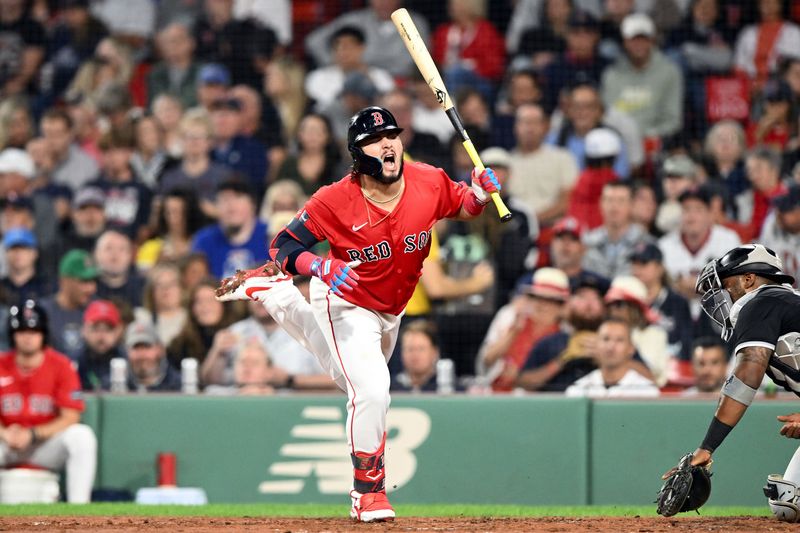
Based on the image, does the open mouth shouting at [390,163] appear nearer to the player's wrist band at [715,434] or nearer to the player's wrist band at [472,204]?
the player's wrist band at [472,204]

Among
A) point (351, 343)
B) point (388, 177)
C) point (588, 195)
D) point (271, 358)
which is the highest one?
point (588, 195)

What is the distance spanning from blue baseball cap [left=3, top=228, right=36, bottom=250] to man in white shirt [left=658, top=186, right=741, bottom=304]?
5676 mm

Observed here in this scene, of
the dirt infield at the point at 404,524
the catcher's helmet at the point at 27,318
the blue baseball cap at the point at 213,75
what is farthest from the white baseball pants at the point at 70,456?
the blue baseball cap at the point at 213,75

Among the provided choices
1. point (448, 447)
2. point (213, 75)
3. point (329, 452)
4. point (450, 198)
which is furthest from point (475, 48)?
point (450, 198)

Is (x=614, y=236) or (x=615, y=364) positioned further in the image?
(x=614, y=236)

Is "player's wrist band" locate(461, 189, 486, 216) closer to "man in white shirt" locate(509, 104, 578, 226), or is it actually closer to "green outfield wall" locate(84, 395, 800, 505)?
"green outfield wall" locate(84, 395, 800, 505)

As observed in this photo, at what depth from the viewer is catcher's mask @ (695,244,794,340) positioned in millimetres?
7012

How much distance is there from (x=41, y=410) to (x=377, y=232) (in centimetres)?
387

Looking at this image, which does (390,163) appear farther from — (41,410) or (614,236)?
(614,236)

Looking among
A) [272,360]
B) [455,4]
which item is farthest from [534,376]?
[455,4]

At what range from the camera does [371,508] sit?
23.5 feet

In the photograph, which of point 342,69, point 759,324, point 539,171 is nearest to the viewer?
point 759,324

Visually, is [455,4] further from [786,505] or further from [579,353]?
[786,505]

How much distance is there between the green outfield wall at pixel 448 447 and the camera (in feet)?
32.2
